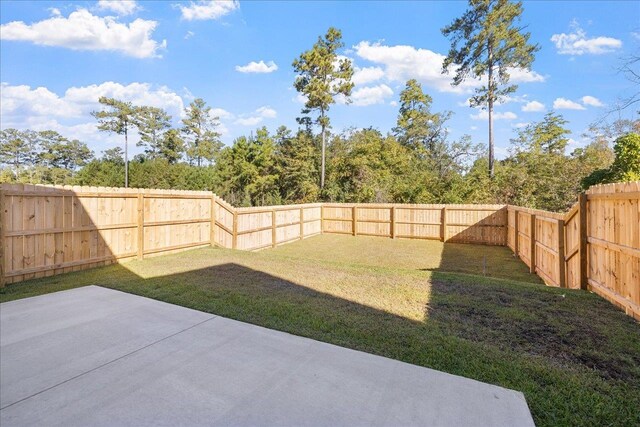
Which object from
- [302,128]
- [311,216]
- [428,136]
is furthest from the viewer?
[428,136]

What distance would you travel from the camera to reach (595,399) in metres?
2.12

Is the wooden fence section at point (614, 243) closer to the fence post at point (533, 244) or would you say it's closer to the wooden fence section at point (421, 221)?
the fence post at point (533, 244)

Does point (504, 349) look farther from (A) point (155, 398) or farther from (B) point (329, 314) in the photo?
(A) point (155, 398)

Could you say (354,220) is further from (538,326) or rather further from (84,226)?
(538,326)

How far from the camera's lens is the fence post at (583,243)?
195 inches

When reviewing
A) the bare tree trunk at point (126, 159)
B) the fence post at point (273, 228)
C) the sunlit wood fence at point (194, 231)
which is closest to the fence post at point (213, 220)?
the sunlit wood fence at point (194, 231)

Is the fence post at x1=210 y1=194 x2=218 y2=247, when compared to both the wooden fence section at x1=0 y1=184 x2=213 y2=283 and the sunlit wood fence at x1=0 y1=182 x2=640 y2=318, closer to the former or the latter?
the sunlit wood fence at x1=0 y1=182 x2=640 y2=318

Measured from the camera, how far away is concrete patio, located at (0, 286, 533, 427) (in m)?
1.94

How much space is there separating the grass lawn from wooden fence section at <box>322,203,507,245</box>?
834 centimetres

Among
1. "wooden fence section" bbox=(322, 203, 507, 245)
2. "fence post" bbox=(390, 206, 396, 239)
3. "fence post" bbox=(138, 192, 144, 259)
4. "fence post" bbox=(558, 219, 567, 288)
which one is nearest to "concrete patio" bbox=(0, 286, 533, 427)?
"fence post" bbox=(138, 192, 144, 259)

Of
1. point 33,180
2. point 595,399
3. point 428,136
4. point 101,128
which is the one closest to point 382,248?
point 595,399

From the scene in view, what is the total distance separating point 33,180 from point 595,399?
59745 millimetres

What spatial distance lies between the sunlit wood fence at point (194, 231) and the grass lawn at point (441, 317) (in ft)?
1.41

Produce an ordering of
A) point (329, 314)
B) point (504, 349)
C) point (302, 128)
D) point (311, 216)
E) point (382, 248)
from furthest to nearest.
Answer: point (302, 128) → point (311, 216) → point (382, 248) → point (329, 314) → point (504, 349)
